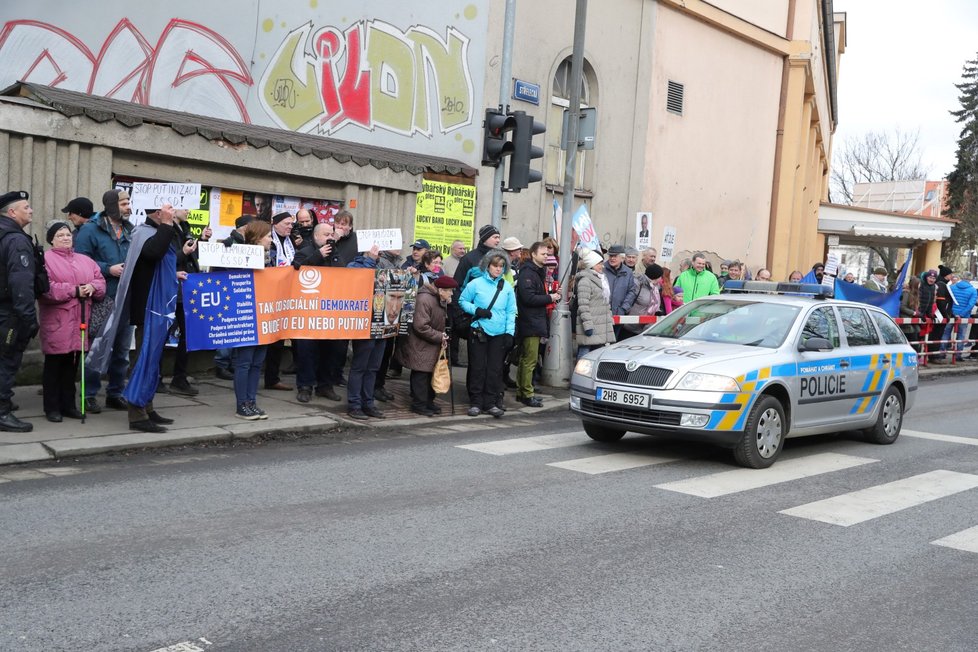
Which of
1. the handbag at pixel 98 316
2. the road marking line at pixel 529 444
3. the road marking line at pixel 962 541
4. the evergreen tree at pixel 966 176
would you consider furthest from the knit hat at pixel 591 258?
the evergreen tree at pixel 966 176

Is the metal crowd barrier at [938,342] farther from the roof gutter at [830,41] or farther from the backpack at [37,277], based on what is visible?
the backpack at [37,277]

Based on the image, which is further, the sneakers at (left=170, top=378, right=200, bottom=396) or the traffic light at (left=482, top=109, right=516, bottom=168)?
the traffic light at (left=482, top=109, right=516, bottom=168)

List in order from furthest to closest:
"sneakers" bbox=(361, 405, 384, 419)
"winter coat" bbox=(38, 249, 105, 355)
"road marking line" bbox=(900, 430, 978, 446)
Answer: "road marking line" bbox=(900, 430, 978, 446)
"sneakers" bbox=(361, 405, 384, 419)
"winter coat" bbox=(38, 249, 105, 355)

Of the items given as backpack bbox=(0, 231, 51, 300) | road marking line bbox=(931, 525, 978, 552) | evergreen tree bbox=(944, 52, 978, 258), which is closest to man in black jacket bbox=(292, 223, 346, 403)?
backpack bbox=(0, 231, 51, 300)

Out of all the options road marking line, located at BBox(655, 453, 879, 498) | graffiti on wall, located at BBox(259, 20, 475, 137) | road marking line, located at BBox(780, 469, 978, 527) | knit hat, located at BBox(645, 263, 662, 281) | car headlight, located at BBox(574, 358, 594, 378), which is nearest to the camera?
road marking line, located at BBox(780, 469, 978, 527)

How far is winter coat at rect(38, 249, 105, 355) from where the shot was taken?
28.9ft

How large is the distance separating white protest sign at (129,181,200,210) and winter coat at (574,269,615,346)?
5.27 meters

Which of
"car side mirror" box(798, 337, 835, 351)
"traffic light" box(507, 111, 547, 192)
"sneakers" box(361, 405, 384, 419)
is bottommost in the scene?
"sneakers" box(361, 405, 384, 419)

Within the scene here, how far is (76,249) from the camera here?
32.1 feet

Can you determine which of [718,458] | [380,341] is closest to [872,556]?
[718,458]

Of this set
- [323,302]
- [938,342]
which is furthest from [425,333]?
[938,342]

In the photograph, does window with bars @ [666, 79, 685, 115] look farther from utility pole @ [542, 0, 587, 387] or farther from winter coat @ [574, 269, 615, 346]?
winter coat @ [574, 269, 615, 346]

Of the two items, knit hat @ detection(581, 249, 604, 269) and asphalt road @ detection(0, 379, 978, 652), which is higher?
knit hat @ detection(581, 249, 604, 269)

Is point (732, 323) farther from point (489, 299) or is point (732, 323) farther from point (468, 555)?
point (468, 555)
